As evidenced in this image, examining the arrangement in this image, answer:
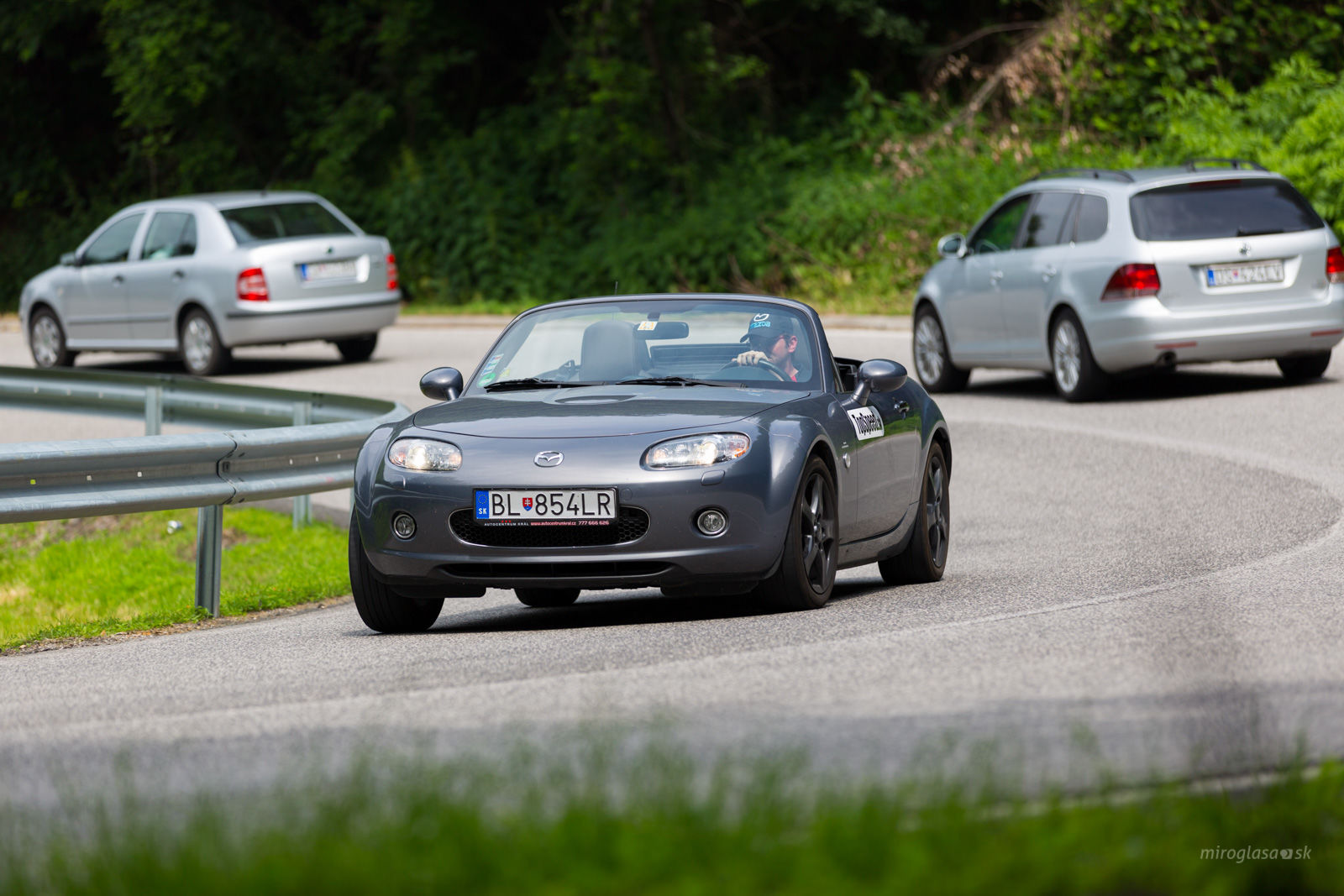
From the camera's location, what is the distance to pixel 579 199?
115ft

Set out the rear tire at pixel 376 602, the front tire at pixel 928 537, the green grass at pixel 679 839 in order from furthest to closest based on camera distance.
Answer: the front tire at pixel 928 537, the rear tire at pixel 376 602, the green grass at pixel 679 839

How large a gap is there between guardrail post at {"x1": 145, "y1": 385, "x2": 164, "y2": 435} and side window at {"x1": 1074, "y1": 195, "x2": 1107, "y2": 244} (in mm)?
7263

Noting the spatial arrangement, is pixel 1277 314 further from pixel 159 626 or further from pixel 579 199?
pixel 579 199

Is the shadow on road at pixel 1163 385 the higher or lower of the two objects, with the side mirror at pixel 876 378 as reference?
lower

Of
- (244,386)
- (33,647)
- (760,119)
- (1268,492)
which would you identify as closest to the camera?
(33,647)

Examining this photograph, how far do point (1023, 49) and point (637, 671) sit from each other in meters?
25.9

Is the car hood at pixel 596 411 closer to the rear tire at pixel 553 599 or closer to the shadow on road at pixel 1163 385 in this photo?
the rear tire at pixel 553 599

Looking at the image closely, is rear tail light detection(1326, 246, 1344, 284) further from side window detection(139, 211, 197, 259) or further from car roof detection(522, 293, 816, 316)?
side window detection(139, 211, 197, 259)

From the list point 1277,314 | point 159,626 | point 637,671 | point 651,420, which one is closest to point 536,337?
point 651,420

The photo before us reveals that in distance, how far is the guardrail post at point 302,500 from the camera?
12.9 metres

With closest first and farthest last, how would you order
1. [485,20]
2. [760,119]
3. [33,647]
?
1. [33,647]
2. [760,119]
3. [485,20]

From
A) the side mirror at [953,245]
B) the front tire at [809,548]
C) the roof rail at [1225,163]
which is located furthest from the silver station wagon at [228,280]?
the front tire at [809,548]

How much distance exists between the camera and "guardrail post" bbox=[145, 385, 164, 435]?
14.0 m

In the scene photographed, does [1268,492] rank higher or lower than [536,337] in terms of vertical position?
lower
